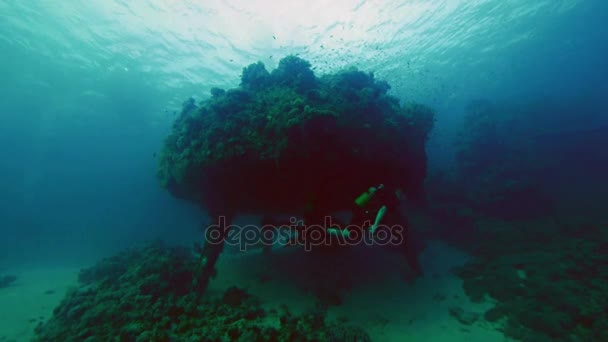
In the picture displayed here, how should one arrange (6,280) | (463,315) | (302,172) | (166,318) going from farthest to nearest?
1. (6,280)
2. (302,172)
3. (463,315)
4. (166,318)

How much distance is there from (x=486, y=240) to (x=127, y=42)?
27.5 metres

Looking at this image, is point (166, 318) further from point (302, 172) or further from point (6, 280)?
point (6, 280)

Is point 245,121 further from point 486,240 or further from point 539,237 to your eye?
point 539,237

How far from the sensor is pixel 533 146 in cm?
2509

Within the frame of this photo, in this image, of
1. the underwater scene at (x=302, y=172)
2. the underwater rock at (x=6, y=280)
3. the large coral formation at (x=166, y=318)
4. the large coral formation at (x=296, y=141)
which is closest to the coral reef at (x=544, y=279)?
the underwater scene at (x=302, y=172)

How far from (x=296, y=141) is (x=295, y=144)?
11cm

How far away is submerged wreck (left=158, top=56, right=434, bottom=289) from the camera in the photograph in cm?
935

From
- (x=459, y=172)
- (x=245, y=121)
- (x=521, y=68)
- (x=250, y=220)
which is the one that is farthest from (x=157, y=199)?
(x=521, y=68)

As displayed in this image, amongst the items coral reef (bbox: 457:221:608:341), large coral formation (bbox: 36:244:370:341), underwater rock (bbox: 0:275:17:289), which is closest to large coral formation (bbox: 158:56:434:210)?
large coral formation (bbox: 36:244:370:341)

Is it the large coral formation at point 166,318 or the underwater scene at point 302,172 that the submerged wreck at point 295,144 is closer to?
the underwater scene at point 302,172

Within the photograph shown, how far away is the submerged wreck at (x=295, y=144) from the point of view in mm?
9352

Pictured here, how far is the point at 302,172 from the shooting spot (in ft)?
31.7

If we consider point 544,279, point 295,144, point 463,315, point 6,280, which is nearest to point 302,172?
point 295,144

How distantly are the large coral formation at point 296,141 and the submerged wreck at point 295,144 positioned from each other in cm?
4
